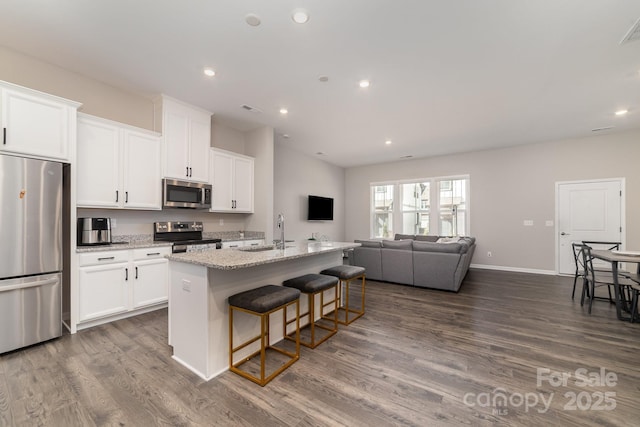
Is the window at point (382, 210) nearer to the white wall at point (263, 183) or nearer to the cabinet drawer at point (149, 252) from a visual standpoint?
the white wall at point (263, 183)

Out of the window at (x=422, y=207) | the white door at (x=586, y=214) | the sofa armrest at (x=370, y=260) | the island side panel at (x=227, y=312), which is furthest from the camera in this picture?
the window at (x=422, y=207)

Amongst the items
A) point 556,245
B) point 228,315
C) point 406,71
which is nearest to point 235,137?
point 406,71

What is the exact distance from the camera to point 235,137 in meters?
5.09

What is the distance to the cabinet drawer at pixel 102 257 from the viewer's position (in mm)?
2873

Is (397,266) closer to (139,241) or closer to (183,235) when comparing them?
(183,235)

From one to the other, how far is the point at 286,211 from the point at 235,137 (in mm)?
2097

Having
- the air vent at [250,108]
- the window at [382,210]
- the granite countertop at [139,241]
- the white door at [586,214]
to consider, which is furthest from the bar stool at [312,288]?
the white door at [586,214]

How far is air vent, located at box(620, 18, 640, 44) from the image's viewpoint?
2307 millimetres

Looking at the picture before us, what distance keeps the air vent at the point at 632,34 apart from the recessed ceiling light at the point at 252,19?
128 inches

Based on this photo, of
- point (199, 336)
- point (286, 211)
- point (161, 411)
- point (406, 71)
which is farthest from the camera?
point (286, 211)

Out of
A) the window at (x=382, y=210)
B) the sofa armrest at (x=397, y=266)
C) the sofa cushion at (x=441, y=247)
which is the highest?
the window at (x=382, y=210)

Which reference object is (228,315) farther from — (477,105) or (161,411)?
(477,105)

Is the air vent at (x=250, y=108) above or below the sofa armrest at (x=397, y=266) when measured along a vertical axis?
above

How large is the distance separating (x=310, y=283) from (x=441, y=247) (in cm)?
296
